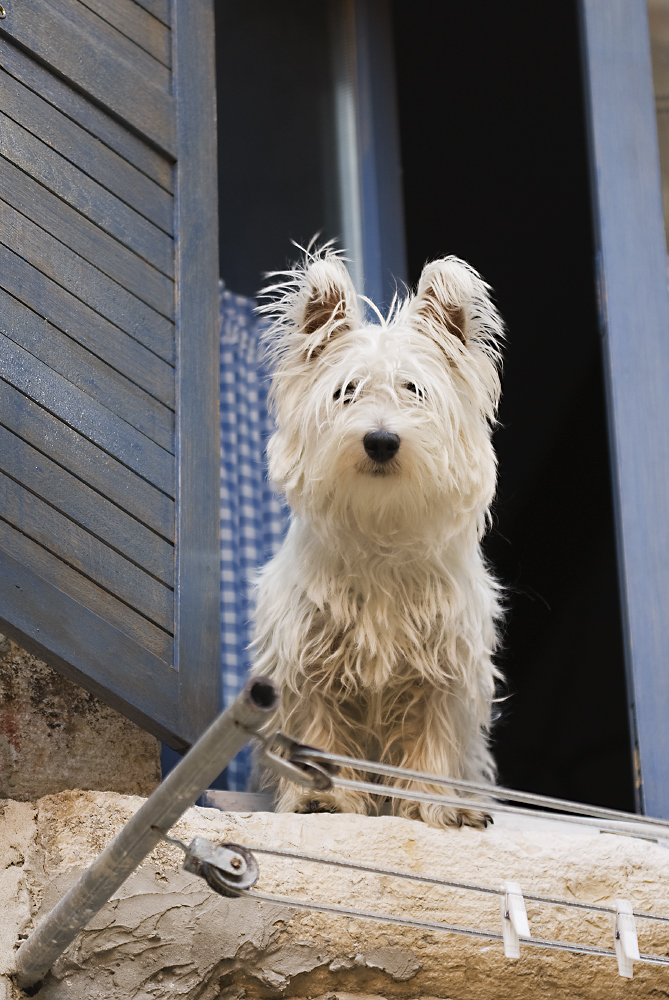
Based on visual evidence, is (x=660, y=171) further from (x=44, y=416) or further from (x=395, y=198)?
(x=44, y=416)

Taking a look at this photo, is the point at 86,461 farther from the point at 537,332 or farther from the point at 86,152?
the point at 537,332

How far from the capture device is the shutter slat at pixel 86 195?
2.70 meters

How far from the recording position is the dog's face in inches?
107

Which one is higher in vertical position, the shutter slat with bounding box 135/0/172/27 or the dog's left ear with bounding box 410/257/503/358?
the shutter slat with bounding box 135/0/172/27

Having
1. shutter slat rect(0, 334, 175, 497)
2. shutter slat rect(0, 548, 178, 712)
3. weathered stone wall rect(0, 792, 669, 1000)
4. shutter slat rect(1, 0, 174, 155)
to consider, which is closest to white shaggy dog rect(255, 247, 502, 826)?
weathered stone wall rect(0, 792, 669, 1000)

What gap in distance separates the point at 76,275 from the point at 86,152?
0.33m

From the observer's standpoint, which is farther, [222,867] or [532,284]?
[532,284]

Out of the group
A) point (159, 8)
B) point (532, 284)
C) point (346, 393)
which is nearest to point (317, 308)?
point (346, 393)

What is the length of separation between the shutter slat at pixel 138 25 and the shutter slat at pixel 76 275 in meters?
0.68

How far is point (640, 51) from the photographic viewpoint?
11.5 ft

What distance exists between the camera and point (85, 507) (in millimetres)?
2523

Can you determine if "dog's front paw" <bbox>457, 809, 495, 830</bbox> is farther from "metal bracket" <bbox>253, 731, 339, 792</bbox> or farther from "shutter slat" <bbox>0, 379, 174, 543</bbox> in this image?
"metal bracket" <bbox>253, 731, 339, 792</bbox>

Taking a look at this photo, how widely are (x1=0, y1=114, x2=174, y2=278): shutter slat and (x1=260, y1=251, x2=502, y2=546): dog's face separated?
334mm

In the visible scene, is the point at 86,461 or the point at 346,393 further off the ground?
the point at 346,393
